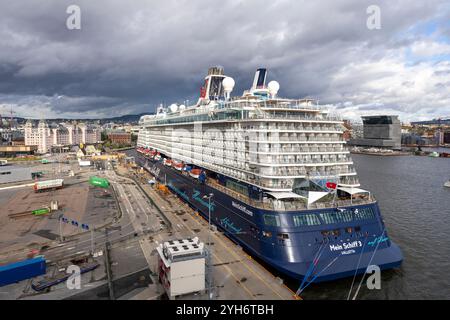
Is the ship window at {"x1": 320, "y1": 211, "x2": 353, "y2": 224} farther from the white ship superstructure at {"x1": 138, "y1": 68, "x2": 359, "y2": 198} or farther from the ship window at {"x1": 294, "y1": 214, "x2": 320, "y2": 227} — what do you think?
the white ship superstructure at {"x1": 138, "y1": 68, "x2": 359, "y2": 198}

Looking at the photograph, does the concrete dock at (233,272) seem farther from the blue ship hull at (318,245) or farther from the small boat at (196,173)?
the small boat at (196,173)

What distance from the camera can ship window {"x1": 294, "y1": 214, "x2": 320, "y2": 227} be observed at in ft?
74.4

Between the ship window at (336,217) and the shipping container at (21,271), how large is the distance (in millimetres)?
21709

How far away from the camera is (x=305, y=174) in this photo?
87.4 ft

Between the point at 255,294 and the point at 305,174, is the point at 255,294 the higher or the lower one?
the lower one

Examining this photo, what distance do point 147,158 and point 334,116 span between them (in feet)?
173

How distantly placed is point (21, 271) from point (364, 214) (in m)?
26.5

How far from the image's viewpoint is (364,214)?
2447cm

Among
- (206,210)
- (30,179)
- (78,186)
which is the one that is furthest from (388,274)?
(30,179)

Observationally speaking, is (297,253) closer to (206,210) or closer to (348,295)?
A: (348,295)

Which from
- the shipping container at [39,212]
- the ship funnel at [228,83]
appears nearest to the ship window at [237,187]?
the ship funnel at [228,83]

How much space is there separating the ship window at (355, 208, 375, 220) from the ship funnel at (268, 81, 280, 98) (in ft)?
54.2

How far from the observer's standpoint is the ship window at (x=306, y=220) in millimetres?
22689

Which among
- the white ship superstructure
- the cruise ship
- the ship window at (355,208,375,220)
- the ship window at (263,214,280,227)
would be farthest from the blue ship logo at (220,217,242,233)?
the ship window at (355,208,375,220)
